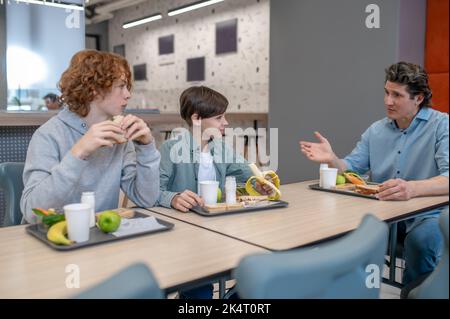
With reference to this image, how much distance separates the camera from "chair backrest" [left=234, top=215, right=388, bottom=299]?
642 millimetres

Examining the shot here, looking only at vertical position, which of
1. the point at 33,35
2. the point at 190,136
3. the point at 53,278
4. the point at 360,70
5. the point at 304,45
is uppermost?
the point at 33,35

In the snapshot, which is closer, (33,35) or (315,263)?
(315,263)

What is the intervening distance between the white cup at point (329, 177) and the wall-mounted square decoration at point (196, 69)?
534cm

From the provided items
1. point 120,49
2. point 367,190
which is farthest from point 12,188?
point 120,49

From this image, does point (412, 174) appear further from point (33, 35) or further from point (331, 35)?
point (33, 35)

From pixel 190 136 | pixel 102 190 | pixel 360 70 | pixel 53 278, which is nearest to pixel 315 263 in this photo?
pixel 53 278

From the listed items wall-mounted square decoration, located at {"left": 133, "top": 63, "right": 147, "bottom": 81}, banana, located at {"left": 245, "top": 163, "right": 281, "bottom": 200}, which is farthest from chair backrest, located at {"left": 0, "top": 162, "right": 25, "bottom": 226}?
wall-mounted square decoration, located at {"left": 133, "top": 63, "right": 147, "bottom": 81}

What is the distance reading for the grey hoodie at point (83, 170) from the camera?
4.99ft

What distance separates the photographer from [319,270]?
0.68 m

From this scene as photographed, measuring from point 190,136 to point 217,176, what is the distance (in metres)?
0.24

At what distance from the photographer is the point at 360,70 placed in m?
3.83

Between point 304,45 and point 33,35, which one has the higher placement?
point 33,35

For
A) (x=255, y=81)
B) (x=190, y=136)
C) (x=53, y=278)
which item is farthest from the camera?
(x=255, y=81)

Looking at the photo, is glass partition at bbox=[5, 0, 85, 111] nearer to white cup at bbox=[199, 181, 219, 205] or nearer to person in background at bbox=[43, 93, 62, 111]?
person in background at bbox=[43, 93, 62, 111]
